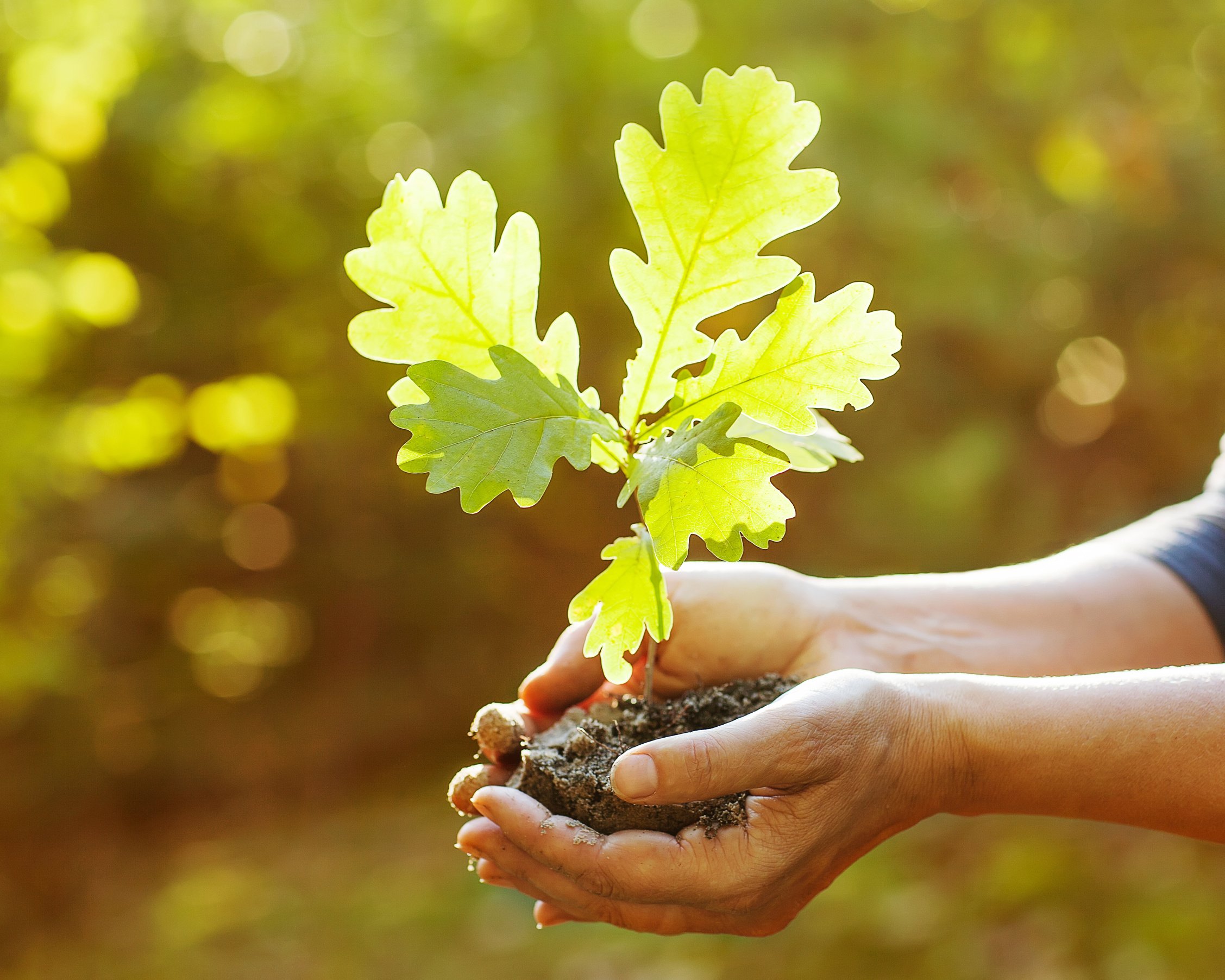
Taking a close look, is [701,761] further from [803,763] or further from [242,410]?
[242,410]

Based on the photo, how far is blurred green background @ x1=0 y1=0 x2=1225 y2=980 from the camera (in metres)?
4.08

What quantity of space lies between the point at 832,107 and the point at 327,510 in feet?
11.4

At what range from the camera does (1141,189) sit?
476 centimetres

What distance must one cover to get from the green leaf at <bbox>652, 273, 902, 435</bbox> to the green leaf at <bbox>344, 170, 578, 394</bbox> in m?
0.25

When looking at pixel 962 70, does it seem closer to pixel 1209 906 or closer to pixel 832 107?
pixel 832 107

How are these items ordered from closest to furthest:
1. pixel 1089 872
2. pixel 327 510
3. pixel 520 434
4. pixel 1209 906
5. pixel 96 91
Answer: pixel 520 434, pixel 1209 906, pixel 1089 872, pixel 96 91, pixel 327 510

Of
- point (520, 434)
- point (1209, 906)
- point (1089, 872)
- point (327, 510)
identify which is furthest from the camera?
point (327, 510)

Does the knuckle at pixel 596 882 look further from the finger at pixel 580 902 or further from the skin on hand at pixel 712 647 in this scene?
the skin on hand at pixel 712 647

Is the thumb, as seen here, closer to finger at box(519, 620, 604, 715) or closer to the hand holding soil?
the hand holding soil

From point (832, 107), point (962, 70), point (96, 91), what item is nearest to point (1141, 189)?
point (962, 70)

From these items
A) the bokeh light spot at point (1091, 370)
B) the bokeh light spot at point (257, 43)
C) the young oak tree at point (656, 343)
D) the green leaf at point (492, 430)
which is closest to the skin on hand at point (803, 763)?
the young oak tree at point (656, 343)

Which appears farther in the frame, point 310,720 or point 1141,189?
point 310,720

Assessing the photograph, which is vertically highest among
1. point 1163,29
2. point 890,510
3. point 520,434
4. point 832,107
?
point 1163,29

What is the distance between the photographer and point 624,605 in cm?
139
